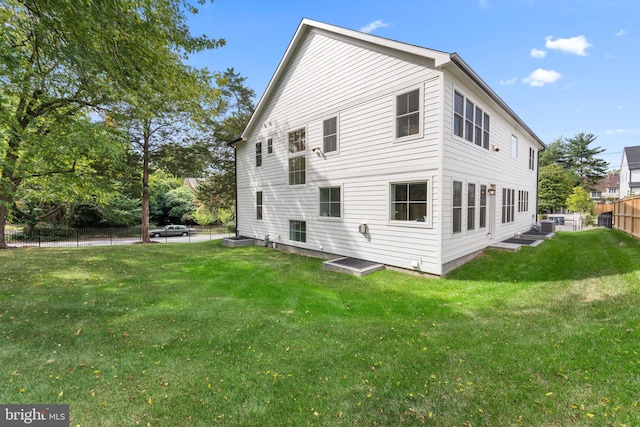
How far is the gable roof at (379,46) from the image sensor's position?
6.67 metres

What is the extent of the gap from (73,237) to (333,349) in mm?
30598

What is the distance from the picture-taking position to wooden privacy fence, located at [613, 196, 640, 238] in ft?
34.2

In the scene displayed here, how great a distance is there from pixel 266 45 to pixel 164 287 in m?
11.9

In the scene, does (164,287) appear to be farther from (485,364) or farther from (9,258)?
(9,258)

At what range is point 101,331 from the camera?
4289 millimetres

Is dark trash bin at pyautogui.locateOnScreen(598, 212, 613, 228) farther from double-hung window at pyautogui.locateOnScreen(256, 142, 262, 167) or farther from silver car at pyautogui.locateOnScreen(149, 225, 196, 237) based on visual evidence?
silver car at pyautogui.locateOnScreen(149, 225, 196, 237)

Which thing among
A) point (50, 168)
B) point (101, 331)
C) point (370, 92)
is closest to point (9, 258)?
point (50, 168)

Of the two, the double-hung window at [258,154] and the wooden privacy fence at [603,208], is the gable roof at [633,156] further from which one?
the double-hung window at [258,154]

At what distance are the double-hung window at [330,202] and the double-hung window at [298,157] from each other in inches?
47.4

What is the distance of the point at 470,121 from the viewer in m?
8.36

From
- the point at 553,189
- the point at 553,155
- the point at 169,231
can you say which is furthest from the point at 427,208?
the point at 553,155

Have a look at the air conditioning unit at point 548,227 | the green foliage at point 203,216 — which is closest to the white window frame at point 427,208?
the air conditioning unit at point 548,227

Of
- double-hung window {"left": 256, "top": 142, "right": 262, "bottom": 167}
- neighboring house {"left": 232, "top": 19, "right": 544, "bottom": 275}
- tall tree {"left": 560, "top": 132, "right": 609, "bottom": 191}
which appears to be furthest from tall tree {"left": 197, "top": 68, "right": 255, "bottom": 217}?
tall tree {"left": 560, "top": 132, "right": 609, "bottom": 191}

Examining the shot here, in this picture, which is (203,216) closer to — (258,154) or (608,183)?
(258,154)
